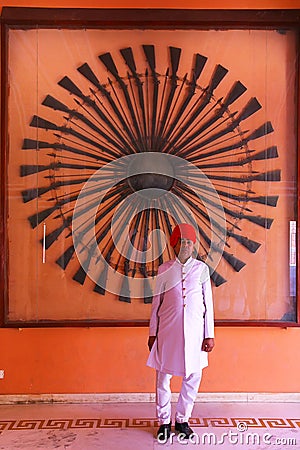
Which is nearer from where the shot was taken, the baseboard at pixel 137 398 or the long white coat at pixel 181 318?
the long white coat at pixel 181 318

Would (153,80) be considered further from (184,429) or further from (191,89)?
(184,429)

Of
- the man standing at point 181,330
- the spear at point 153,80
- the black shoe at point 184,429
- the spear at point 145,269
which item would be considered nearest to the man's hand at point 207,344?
the man standing at point 181,330

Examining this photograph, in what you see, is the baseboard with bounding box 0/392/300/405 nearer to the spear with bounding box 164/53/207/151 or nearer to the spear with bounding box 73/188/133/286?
the spear with bounding box 73/188/133/286

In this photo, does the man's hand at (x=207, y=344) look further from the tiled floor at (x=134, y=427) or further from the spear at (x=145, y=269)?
the spear at (x=145, y=269)

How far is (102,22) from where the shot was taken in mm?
4387

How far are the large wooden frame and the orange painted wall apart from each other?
68mm

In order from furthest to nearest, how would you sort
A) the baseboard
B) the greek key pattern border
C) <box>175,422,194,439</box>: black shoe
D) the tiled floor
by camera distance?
the baseboard, the greek key pattern border, <box>175,422,194,439</box>: black shoe, the tiled floor

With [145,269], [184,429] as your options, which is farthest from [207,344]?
[145,269]

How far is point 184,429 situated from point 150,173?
1.79 metres

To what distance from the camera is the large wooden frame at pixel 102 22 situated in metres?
4.37

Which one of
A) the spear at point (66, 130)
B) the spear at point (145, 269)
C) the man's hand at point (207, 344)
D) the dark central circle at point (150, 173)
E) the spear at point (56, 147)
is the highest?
the spear at point (66, 130)

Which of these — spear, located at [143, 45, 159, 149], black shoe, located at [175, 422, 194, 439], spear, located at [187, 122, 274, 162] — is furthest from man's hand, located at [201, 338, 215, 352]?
spear, located at [143, 45, 159, 149]

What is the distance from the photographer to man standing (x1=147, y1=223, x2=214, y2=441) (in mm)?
3623

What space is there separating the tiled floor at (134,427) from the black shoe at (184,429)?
0.16 feet
